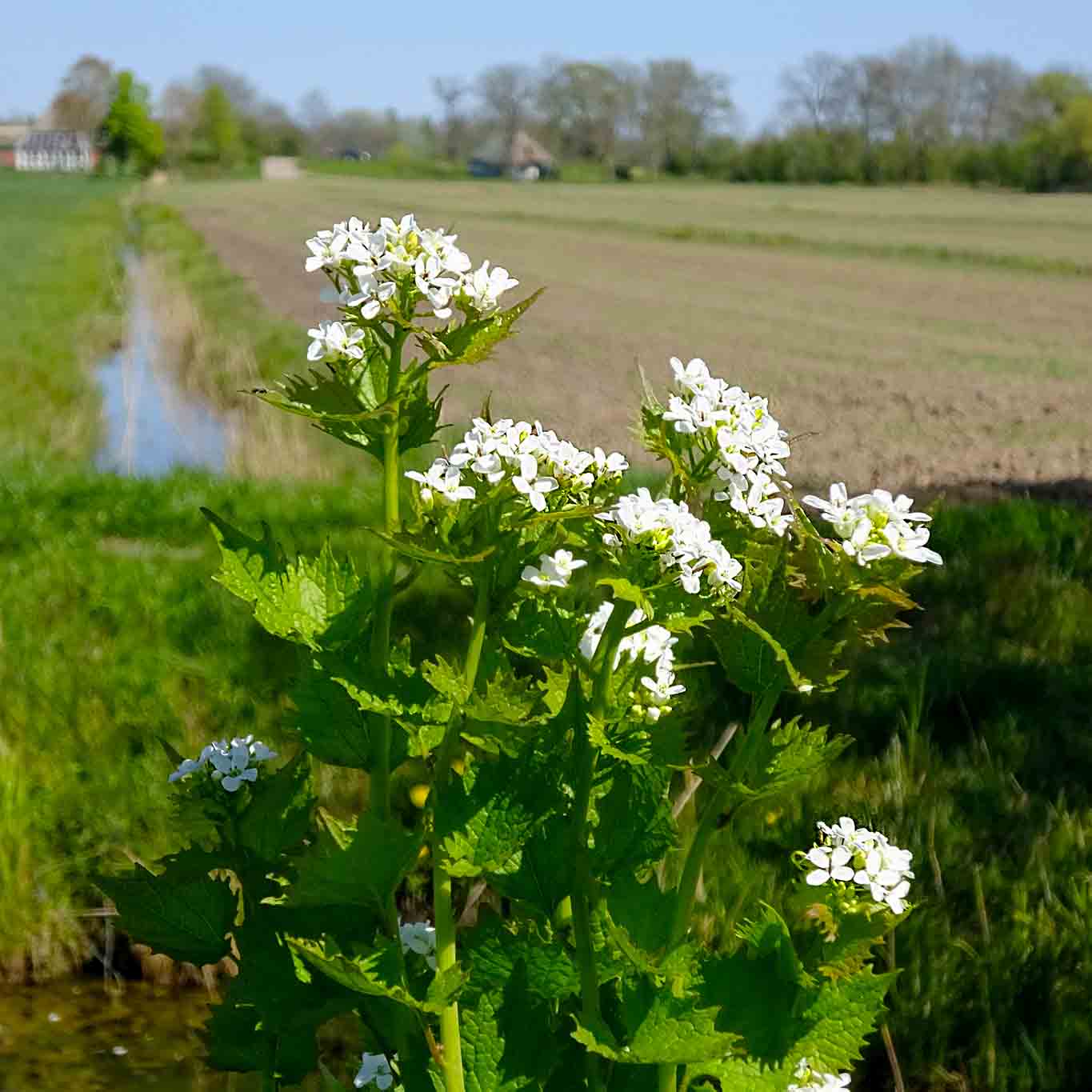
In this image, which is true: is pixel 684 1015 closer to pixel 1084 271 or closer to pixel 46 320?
pixel 46 320

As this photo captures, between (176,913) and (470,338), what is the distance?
0.95 metres

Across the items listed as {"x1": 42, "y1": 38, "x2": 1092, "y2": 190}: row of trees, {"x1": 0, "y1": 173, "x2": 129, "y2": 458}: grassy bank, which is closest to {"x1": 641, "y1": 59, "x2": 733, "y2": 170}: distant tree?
{"x1": 42, "y1": 38, "x2": 1092, "y2": 190}: row of trees

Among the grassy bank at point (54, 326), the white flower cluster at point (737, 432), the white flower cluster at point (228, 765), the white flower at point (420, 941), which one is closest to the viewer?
the white flower cluster at point (737, 432)

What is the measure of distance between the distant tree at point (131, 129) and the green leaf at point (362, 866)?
130341mm

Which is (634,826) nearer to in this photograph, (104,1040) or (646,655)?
(646,655)

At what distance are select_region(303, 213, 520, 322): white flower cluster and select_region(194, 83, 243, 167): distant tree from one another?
136232 mm

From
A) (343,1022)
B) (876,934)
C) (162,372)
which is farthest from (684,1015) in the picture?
(162,372)

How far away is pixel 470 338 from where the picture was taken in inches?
62.8

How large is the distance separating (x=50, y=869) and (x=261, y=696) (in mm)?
984

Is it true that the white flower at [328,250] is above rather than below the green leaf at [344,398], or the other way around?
above

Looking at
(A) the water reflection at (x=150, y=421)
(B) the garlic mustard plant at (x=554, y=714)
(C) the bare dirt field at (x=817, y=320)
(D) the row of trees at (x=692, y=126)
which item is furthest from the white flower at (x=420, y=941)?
(D) the row of trees at (x=692, y=126)

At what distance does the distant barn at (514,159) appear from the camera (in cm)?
12038

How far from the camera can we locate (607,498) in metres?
1.61

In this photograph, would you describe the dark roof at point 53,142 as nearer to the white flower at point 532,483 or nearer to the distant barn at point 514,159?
the distant barn at point 514,159
